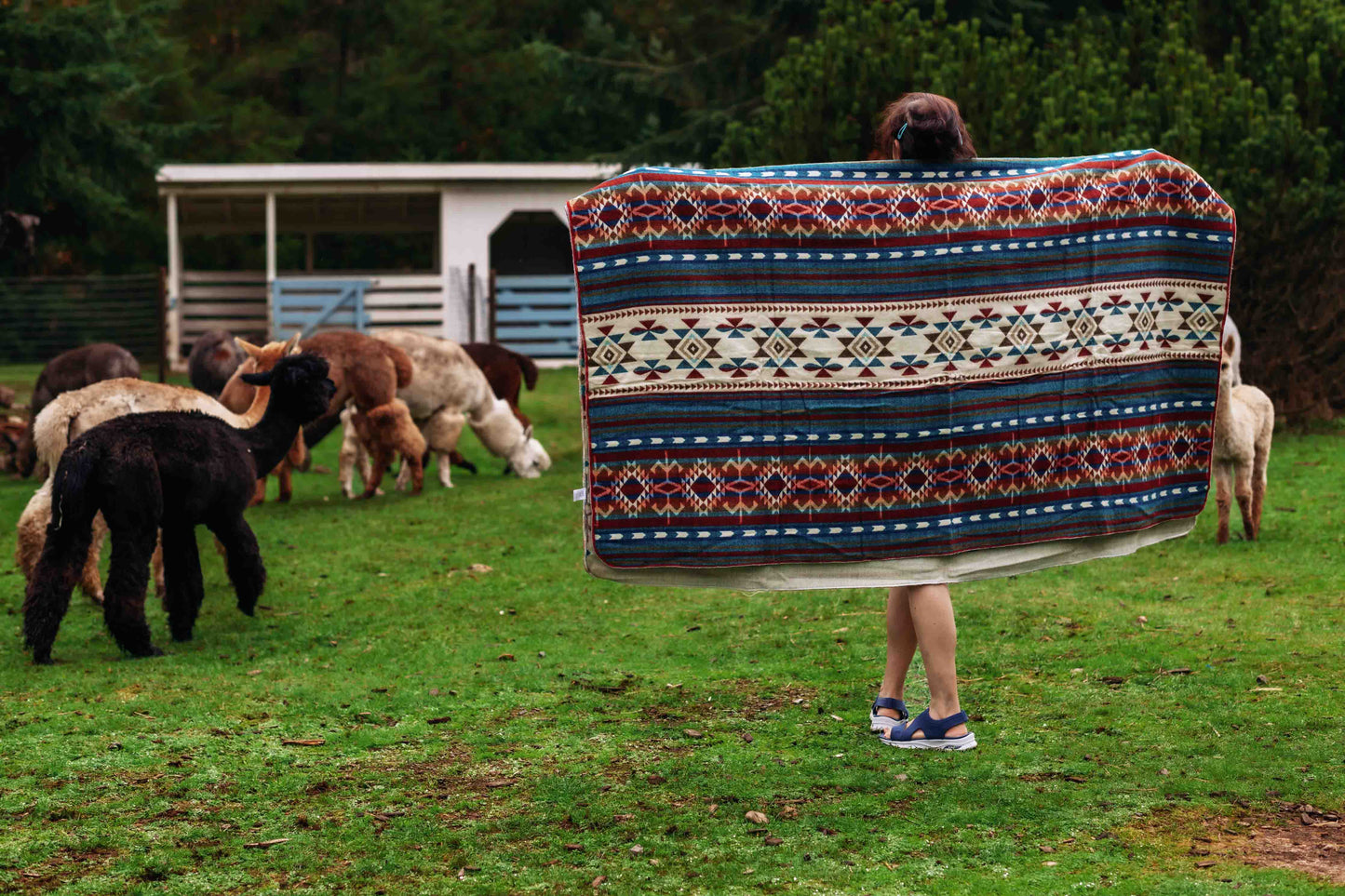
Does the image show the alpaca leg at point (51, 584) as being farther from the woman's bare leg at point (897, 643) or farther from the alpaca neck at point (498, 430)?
the alpaca neck at point (498, 430)

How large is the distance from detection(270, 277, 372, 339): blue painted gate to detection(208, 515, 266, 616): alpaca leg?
1821cm

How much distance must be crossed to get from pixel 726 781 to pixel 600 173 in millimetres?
21645

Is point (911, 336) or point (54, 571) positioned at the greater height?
point (911, 336)

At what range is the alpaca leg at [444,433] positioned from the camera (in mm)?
15062

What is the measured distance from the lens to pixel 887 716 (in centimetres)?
579

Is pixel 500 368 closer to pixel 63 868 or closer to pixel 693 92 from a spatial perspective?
pixel 693 92

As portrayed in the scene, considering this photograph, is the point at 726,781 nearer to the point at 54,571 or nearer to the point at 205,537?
the point at 54,571

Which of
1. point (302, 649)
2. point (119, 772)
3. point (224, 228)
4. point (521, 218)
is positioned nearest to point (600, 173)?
point (521, 218)

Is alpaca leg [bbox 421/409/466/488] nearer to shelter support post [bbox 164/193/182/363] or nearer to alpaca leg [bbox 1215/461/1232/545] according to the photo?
alpaca leg [bbox 1215/461/1232/545]

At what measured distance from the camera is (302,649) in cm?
799

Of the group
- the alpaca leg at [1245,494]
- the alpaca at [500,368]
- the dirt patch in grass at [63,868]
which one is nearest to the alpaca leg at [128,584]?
the dirt patch in grass at [63,868]

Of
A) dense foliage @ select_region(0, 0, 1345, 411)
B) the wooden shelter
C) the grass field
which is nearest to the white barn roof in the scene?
the wooden shelter

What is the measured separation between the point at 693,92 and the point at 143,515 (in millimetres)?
18858

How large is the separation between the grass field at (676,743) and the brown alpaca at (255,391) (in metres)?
2.11
